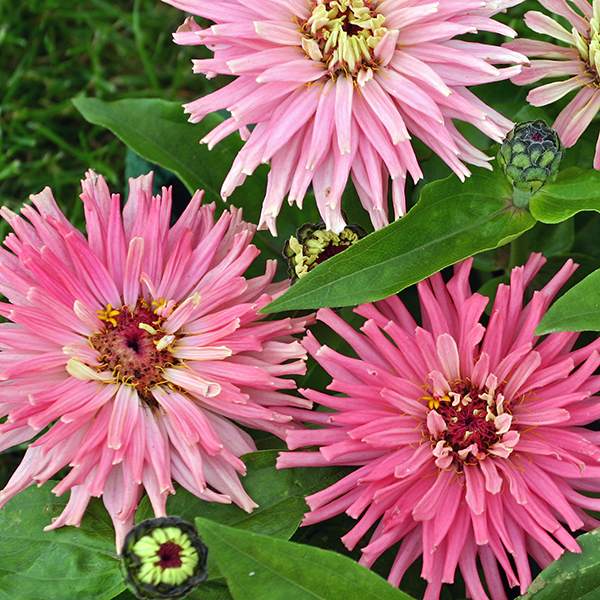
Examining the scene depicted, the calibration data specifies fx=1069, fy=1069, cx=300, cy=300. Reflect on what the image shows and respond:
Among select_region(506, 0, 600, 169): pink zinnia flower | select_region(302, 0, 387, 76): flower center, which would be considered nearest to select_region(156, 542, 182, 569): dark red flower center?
select_region(302, 0, 387, 76): flower center

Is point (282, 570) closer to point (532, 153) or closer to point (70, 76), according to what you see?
point (532, 153)

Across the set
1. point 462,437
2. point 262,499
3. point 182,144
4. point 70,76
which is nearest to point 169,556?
point 262,499

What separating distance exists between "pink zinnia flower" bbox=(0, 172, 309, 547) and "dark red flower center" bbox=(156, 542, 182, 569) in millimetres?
90

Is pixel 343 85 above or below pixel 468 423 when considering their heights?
above

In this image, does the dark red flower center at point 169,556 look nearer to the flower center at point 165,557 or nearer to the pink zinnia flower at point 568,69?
the flower center at point 165,557

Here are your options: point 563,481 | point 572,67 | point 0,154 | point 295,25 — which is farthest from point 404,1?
point 0,154

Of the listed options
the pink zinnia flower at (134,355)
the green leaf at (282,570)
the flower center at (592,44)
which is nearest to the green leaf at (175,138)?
the pink zinnia flower at (134,355)

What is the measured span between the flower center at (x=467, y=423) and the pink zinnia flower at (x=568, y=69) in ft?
0.87

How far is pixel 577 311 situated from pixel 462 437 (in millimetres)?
170

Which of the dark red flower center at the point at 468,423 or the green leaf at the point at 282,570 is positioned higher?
the dark red flower center at the point at 468,423

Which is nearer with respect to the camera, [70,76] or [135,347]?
[135,347]

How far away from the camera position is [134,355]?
1.02 m

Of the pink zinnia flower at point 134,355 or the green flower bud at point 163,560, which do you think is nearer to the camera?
the green flower bud at point 163,560

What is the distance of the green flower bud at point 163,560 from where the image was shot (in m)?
0.85
